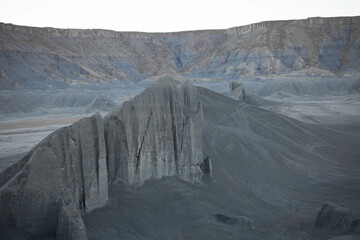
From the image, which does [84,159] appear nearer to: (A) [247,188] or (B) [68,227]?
(B) [68,227]

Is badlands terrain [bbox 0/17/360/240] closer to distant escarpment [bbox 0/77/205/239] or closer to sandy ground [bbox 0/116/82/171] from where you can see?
distant escarpment [bbox 0/77/205/239]

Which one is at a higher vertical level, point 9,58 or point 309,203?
point 9,58

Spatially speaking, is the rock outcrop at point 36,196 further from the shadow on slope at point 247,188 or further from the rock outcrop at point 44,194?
the shadow on slope at point 247,188

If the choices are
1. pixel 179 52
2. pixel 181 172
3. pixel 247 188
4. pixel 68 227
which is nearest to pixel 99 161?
pixel 68 227

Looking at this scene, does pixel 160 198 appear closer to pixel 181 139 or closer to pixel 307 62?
pixel 181 139

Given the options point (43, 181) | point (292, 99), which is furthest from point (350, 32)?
point (43, 181)
